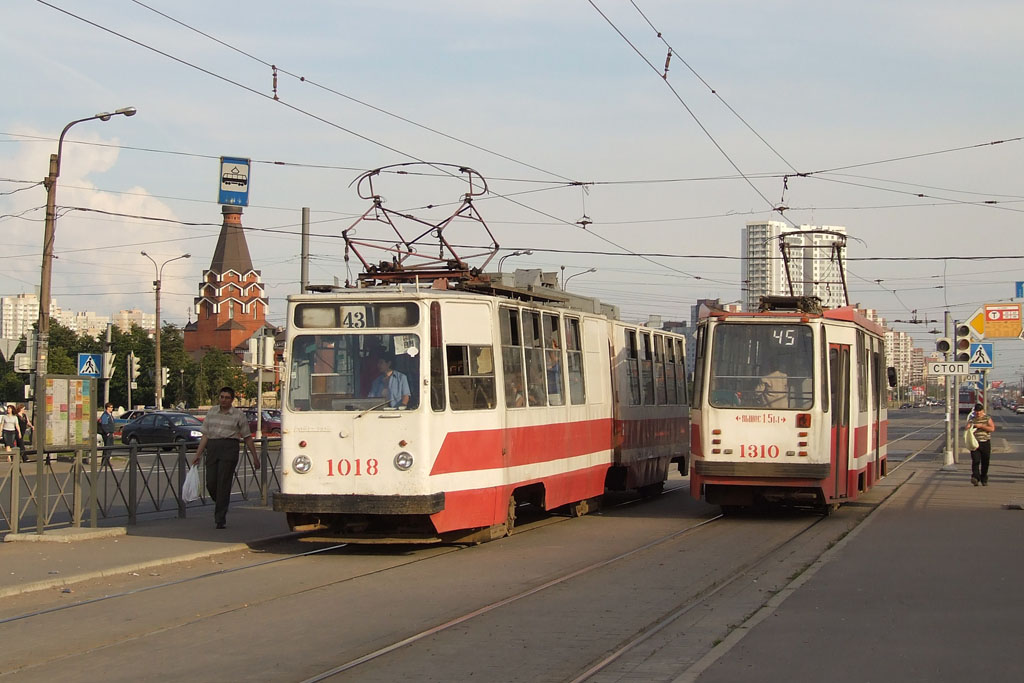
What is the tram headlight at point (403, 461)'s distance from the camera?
12.7 metres

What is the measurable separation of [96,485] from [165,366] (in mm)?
82963

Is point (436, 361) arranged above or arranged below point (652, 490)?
above

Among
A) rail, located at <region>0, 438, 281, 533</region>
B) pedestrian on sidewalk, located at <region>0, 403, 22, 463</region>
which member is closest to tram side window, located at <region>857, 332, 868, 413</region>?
rail, located at <region>0, 438, 281, 533</region>

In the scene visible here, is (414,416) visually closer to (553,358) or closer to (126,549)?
(553,358)

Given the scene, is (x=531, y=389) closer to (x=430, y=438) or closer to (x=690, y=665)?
(x=430, y=438)

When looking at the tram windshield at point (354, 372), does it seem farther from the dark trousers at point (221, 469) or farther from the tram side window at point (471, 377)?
the dark trousers at point (221, 469)

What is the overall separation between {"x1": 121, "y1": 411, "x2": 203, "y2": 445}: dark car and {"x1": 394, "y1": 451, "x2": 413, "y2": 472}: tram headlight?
31649 mm

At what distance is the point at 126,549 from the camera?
43.6 ft

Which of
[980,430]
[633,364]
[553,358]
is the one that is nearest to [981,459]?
[980,430]

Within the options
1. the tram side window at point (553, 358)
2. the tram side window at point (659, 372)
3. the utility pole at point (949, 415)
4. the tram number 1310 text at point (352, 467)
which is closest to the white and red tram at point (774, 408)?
the tram side window at point (553, 358)

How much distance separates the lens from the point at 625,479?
62.8ft

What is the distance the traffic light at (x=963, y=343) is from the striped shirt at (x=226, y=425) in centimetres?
2006

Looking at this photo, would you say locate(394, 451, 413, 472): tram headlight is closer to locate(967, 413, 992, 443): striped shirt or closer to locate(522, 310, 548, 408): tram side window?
locate(522, 310, 548, 408): tram side window

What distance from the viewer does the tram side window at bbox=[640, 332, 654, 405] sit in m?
20.4
